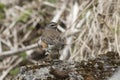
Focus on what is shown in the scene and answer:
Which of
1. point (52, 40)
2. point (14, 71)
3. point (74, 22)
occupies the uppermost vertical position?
point (74, 22)

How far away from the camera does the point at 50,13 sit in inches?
343

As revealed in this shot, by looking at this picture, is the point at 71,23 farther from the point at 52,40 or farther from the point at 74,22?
the point at 52,40

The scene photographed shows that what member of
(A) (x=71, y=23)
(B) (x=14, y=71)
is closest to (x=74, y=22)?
(A) (x=71, y=23)

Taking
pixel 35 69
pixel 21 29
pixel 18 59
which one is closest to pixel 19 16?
pixel 21 29

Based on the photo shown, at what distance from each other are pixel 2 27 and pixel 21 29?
0.37 meters

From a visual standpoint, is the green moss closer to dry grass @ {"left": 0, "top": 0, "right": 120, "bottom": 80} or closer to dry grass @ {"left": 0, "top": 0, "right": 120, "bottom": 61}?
dry grass @ {"left": 0, "top": 0, "right": 120, "bottom": 80}

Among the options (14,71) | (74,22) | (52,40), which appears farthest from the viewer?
(14,71)

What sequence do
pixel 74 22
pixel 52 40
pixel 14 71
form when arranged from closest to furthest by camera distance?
pixel 52 40 < pixel 74 22 < pixel 14 71

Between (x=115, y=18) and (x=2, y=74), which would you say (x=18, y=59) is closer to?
(x=2, y=74)

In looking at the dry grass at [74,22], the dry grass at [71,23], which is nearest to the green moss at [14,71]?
the dry grass at [71,23]

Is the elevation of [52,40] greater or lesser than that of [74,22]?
lesser

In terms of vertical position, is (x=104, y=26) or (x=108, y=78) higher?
(x=104, y=26)

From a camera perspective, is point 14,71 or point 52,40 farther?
point 14,71

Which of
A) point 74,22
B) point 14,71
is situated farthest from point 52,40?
point 14,71
